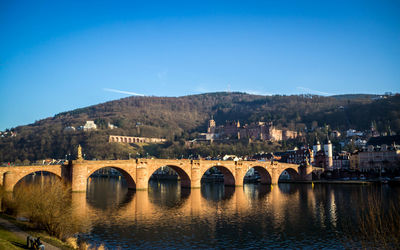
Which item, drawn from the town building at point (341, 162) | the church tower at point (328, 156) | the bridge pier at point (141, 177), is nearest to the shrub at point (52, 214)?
the bridge pier at point (141, 177)

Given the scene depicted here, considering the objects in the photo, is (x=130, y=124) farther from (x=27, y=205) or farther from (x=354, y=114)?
(x=27, y=205)

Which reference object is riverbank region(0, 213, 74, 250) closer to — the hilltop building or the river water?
the river water

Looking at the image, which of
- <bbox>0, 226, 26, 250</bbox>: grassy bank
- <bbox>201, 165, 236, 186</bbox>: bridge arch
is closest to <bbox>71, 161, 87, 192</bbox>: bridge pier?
<bbox>0, 226, 26, 250</bbox>: grassy bank

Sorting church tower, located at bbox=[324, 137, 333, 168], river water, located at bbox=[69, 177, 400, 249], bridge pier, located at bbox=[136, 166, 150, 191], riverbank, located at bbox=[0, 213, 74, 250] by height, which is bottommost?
river water, located at bbox=[69, 177, 400, 249]

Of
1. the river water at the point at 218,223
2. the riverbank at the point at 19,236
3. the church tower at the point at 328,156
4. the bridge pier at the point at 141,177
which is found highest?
the church tower at the point at 328,156

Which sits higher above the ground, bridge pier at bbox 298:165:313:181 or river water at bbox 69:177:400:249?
bridge pier at bbox 298:165:313:181

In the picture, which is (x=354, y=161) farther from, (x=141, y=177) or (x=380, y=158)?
(x=141, y=177)

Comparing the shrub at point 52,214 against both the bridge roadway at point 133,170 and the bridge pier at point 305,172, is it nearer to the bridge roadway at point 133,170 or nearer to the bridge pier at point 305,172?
the bridge roadway at point 133,170

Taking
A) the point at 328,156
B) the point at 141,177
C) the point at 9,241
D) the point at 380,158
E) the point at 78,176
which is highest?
the point at 328,156

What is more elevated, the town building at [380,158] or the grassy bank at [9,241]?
the town building at [380,158]

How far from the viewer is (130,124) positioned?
19550 centimetres

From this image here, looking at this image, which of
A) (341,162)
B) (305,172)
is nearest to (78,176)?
(305,172)

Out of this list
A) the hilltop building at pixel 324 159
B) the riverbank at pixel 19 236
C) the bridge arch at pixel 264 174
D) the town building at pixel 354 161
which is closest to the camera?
the riverbank at pixel 19 236

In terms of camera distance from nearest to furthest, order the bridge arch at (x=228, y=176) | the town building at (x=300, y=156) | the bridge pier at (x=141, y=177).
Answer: the bridge pier at (x=141, y=177), the bridge arch at (x=228, y=176), the town building at (x=300, y=156)
